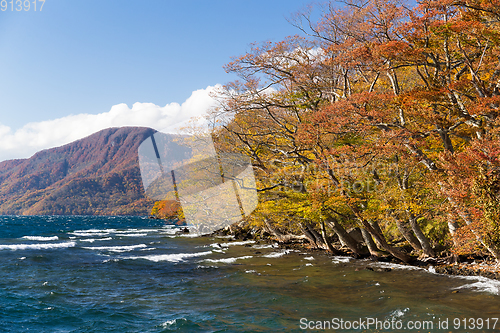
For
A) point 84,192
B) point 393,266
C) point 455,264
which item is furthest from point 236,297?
point 84,192

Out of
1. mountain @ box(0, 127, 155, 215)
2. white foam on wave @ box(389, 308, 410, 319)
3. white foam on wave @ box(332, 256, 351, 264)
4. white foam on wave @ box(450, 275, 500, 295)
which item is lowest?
white foam on wave @ box(332, 256, 351, 264)

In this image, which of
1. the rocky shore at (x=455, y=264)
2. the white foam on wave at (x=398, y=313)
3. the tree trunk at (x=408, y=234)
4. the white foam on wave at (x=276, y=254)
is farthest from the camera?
the white foam on wave at (x=276, y=254)

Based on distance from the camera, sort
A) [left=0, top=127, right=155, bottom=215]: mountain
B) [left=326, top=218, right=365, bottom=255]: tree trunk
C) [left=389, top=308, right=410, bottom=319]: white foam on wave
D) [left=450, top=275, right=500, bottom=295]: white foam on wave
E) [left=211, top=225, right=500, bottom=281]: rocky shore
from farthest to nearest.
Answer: [left=0, top=127, right=155, bottom=215]: mountain → [left=326, top=218, right=365, bottom=255]: tree trunk → [left=211, top=225, right=500, bottom=281]: rocky shore → [left=450, top=275, right=500, bottom=295]: white foam on wave → [left=389, top=308, right=410, bottom=319]: white foam on wave

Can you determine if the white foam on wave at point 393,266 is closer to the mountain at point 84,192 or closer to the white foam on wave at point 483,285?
the white foam on wave at point 483,285

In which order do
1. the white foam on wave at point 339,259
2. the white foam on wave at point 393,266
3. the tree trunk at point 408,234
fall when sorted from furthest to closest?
the white foam on wave at point 339,259
the tree trunk at point 408,234
the white foam on wave at point 393,266

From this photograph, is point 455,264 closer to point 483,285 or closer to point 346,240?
point 483,285

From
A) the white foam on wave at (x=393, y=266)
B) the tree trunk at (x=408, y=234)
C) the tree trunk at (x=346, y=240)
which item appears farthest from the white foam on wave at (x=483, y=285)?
the tree trunk at (x=346, y=240)

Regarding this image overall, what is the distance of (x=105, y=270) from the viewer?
15.5 meters

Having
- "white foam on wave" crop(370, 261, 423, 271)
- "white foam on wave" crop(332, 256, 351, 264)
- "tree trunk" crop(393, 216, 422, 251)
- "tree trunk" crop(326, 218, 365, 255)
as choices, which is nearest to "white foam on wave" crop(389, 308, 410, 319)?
"white foam on wave" crop(370, 261, 423, 271)

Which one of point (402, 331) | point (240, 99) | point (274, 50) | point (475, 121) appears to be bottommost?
point (402, 331)

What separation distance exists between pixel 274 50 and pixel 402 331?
1138 cm

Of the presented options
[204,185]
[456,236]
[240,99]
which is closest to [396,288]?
[456,236]

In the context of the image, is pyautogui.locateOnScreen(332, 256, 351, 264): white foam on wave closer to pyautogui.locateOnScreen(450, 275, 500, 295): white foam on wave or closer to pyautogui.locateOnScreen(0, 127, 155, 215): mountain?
pyautogui.locateOnScreen(450, 275, 500, 295): white foam on wave

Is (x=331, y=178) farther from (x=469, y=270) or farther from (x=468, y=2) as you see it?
(x=468, y=2)
